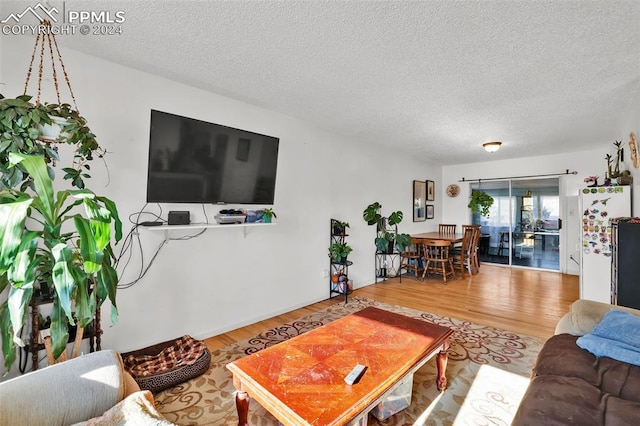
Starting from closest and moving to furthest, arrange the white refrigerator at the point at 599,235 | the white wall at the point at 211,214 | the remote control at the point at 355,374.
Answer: the remote control at the point at 355,374
the white wall at the point at 211,214
the white refrigerator at the point at 599,235

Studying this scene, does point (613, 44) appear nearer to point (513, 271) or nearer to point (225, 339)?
point (225, 339)

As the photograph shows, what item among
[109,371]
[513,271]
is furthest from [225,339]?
[513,271]

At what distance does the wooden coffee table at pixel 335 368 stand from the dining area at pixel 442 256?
3.42 m

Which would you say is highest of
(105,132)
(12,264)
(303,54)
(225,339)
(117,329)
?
(303,54)

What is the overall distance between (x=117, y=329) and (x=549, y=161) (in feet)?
24.6

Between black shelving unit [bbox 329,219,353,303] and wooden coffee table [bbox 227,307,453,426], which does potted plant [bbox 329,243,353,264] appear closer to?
black shelving unit [bbox 329,219,353,303]

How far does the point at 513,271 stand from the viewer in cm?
604

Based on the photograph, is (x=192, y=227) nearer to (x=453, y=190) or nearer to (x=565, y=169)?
(x=453, y=190)

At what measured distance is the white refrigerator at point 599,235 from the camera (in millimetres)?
3348

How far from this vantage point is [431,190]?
6879 mm

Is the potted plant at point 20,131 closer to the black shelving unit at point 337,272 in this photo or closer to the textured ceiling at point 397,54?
the textured ceiling at point 397,54

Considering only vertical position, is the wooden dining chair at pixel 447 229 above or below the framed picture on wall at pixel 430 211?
below

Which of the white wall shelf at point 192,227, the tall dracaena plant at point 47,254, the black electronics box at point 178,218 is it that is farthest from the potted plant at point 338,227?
the tall dracaena plant at point 47,254
